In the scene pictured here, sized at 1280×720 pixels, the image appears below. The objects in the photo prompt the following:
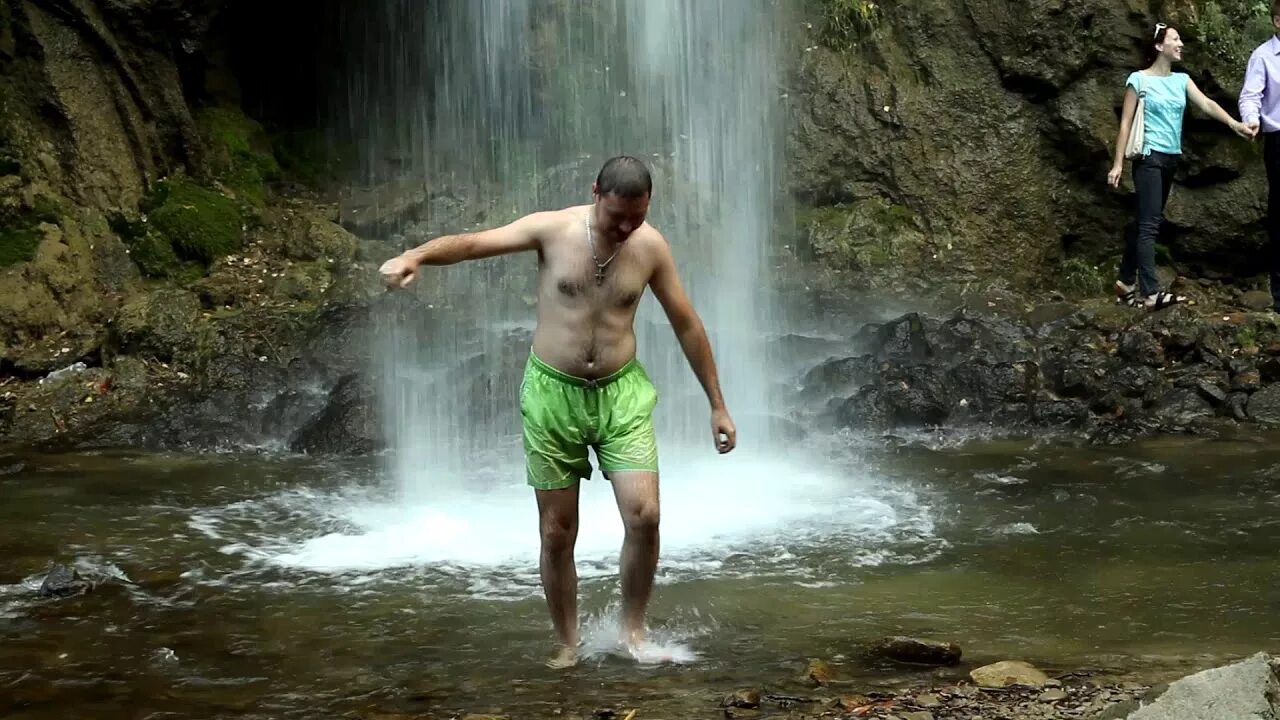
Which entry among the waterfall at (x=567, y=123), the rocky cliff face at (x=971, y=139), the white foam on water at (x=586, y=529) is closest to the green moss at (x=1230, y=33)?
the rocky cliff face at (x=971, y=139)

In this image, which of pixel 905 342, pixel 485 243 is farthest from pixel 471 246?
pixel 905 342

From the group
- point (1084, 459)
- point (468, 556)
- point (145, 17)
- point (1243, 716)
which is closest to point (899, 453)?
point (1084, 459)

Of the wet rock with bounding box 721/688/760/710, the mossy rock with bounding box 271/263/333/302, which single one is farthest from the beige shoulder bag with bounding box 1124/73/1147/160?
the wet rock with bounding box 721/688/760/710

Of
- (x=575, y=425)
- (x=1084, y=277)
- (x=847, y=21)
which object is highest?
(x=847, y=21)

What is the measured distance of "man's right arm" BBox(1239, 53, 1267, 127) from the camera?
9.24 meters

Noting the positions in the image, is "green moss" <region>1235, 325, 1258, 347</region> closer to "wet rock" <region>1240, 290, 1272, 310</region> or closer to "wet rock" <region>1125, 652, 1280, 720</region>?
"wet rock" <region>1240, 290, 1272, 310</region>

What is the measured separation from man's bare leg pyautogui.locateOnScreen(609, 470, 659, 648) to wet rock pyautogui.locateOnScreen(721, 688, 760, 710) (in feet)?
1.77

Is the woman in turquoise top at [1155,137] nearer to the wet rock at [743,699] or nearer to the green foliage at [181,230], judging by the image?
the wet rock at [743,699]

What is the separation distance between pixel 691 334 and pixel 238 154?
26.4 ft

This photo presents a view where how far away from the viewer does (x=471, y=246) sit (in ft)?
13.9

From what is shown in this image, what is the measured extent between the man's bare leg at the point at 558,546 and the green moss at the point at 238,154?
7684mm

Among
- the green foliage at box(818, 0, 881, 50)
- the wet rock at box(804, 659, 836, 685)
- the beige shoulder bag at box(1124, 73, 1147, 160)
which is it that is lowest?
the wet rock at box(804, 659, 836, 685)

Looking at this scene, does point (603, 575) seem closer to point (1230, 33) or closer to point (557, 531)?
point (557, 531)

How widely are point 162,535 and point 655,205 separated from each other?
5.83 meters
